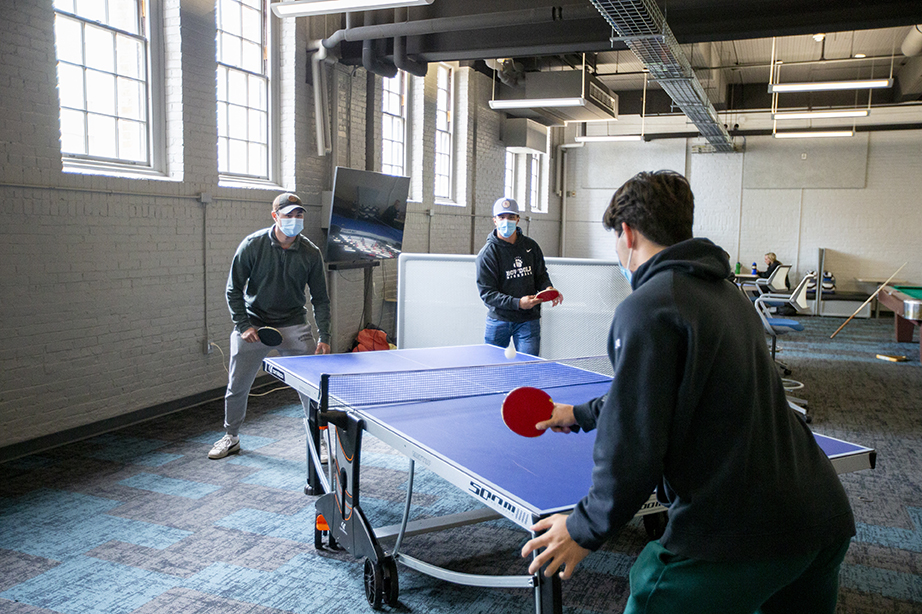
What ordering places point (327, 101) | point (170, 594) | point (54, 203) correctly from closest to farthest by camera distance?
point (170, 594) < point (54, 203) < point (327, 101)

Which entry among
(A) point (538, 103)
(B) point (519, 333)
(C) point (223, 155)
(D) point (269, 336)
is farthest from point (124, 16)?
(A) point (538, 103)

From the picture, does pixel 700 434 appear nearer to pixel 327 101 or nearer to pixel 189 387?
pixel 189 387

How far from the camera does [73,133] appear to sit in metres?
5.36

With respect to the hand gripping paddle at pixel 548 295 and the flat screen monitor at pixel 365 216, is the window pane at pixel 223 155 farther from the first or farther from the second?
the hand gripping paddle at pixel 548 295

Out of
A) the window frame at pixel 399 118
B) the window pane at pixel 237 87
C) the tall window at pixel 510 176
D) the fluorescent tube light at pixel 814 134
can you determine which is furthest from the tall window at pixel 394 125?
the fluorescent tube light at pixel 814 134

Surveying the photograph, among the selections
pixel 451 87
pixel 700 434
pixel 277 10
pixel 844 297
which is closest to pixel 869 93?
pixel 844 297

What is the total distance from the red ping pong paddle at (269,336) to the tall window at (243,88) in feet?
9.50

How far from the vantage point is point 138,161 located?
5914 millimetres

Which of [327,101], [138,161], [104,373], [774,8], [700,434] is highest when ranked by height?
[774,8]

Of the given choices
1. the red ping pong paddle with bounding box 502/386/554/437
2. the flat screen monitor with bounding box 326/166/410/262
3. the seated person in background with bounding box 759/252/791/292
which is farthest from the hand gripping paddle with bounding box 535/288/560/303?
the seated person in background with bounding box 759/252/791/292

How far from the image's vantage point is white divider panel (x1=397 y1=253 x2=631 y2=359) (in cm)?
616

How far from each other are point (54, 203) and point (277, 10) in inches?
91.4

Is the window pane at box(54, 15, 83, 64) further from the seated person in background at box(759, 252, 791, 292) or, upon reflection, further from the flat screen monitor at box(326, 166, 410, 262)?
the seated person in background at box(759, 252, 791, 292)

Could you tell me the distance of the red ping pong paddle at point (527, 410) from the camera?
188 centimetres
